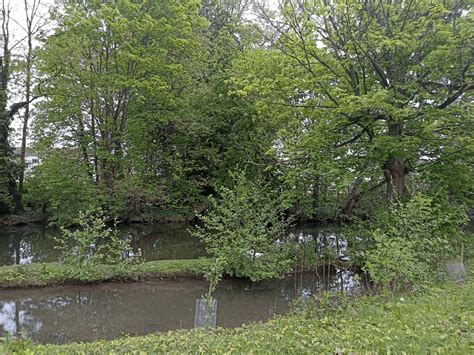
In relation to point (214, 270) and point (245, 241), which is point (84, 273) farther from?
point (245, 241)

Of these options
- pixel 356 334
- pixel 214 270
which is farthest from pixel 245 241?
pixel 356 334

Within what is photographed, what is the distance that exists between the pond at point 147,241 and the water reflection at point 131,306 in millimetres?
3682

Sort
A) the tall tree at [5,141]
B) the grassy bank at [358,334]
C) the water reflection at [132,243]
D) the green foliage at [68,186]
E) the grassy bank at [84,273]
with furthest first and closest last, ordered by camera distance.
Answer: the tall tree at [5,141], the green foliage at [68,186], the water reflection at [132,243], the grassy bank at [84,273], the grassy bank at [358,334]

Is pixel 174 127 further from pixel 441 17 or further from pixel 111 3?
pixel 441 17

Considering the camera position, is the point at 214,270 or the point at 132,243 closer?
the point at 214,270

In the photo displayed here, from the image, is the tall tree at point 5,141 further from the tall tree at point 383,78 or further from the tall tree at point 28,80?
the tall tree at point 383,78

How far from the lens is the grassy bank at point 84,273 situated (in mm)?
9203

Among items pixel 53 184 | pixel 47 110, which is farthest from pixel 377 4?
pixel 47 110

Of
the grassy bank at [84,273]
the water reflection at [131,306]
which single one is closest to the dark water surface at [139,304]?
the water reflection at [131,306]

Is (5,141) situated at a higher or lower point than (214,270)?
higher

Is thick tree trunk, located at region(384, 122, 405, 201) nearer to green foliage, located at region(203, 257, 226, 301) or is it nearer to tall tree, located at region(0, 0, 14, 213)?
green foliage, located at region(203, 257, 226, 301)

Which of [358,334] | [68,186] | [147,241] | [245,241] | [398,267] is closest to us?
[358,334]

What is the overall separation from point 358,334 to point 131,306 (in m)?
5.66

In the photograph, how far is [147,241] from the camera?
54.1 feet
